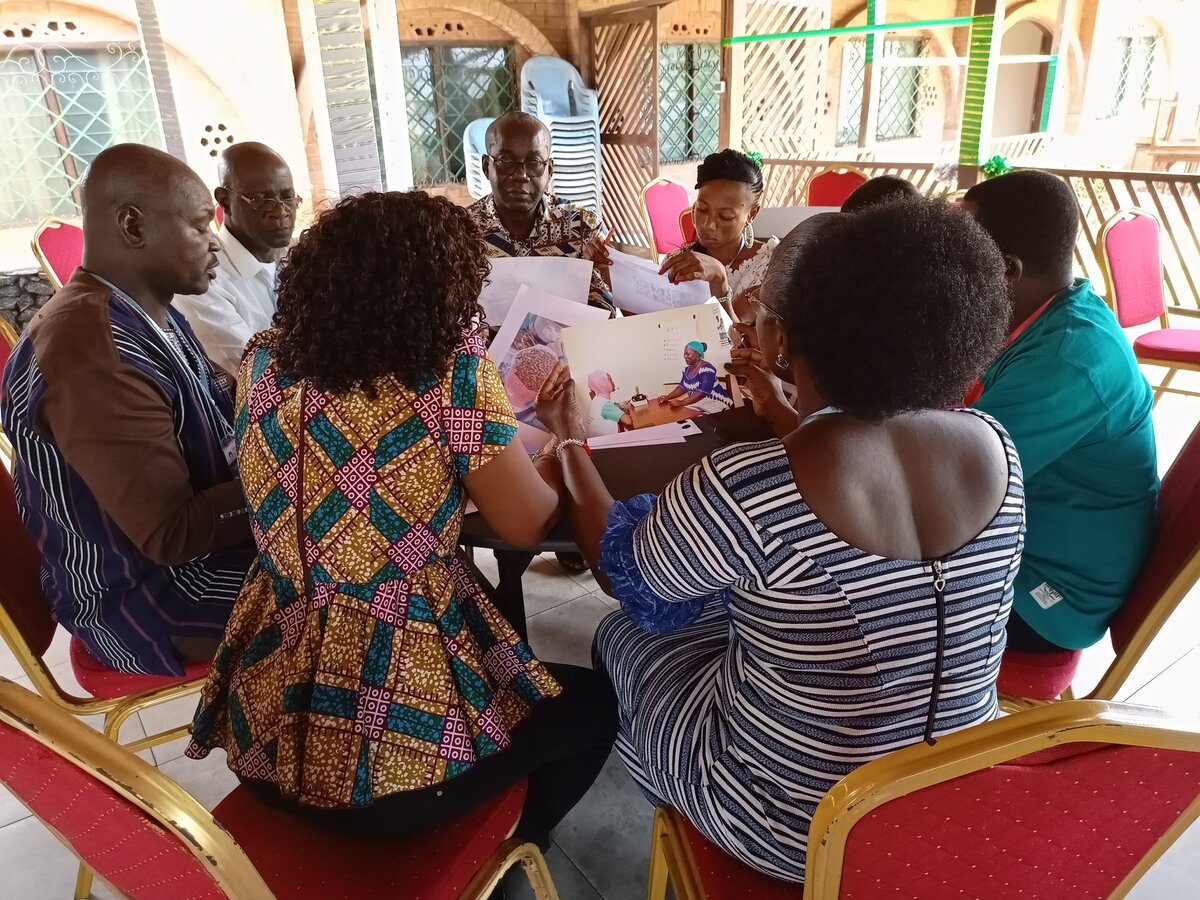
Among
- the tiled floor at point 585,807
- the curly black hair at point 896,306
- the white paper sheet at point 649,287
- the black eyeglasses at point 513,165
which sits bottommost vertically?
the tiled floor at point 585,807

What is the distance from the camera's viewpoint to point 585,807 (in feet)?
5.80

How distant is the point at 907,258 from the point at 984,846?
0.58 meters

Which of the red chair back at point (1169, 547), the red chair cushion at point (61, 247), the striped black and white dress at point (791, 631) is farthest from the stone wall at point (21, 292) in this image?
the red chair back at point (1169, 547)

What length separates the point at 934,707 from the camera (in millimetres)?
943

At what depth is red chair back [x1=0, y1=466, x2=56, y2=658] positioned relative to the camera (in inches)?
53.2

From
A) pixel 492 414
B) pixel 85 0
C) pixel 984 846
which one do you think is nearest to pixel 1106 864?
pixel 984 846

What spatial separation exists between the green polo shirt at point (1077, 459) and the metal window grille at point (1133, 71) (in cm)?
1346

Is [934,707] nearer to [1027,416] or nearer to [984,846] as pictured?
[984,846]

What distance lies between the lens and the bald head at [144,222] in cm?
143

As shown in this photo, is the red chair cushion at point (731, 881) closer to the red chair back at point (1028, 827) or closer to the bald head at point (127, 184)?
the red chair back at point (1028, 827)

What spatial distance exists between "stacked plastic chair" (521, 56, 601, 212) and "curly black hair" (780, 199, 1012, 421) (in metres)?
6.78

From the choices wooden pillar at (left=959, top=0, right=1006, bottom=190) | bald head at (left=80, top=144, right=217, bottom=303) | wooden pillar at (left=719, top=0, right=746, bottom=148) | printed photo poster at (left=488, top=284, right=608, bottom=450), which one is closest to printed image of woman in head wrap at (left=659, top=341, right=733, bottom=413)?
printed photo poster at (left=488, top=284, right=608, bottom=450)

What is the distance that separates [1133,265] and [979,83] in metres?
2.58

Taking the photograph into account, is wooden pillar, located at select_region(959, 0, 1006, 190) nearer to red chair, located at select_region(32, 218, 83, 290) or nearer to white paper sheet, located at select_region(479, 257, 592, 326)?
white paper sheet, located at select_region(479, 257, 592, 326)
